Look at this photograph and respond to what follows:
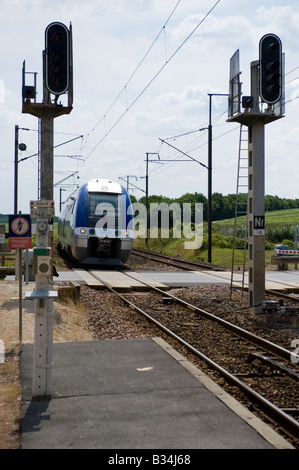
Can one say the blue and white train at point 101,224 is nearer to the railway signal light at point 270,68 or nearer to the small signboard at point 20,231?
the railway signal light at point 270,68

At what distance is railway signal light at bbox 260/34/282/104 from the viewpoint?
12.4 metres

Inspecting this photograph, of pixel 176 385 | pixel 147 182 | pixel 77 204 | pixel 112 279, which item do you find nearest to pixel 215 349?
pixel 176 385

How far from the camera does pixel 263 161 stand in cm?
1360

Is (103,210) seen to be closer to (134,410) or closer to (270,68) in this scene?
(270,68)

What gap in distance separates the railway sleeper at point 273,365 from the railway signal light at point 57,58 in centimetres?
512

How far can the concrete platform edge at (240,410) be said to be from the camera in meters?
5.16

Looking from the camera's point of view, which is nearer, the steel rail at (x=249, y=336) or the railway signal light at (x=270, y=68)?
the steel rail at (x=249, y=336)

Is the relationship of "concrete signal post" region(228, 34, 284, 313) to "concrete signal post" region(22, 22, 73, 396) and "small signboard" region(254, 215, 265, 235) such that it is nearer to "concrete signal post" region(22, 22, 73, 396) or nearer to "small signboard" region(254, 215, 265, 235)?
"small signboard" region(254, 215, 265, 235)

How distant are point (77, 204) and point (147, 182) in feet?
97.9

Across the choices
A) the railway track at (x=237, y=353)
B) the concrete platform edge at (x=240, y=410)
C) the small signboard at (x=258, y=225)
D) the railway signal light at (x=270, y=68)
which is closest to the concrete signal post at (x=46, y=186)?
the concrete platform edge at (x=240, y=410)

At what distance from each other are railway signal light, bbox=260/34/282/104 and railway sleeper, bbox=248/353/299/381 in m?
5.91

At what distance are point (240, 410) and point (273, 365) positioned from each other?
2485mm

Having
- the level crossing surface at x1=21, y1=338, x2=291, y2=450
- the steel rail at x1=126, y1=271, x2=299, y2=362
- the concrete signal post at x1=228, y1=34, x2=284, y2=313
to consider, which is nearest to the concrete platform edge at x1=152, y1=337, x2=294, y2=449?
the level crossing surface at x1=21, y1=338, x2=291, y2=450
